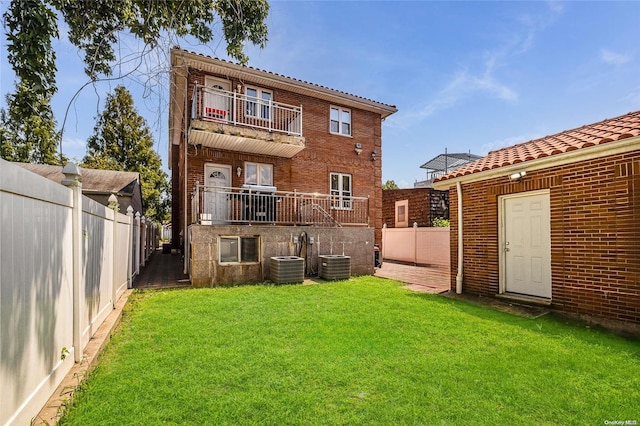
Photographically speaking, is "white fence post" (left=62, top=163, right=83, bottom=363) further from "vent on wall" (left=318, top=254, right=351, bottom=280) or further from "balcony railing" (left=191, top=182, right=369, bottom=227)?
"vent on wall" (left=318, top=254, right=351, bottom=280)

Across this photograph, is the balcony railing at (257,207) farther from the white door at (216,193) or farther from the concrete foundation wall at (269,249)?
the concrete foundation wall at (269,249)

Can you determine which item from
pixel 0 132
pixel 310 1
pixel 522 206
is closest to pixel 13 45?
pixel 310 1

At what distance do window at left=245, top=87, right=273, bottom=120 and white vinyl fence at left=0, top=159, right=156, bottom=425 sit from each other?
27.9 feet

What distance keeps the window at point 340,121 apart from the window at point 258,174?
3556mm

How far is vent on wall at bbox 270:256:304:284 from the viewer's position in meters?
8.88

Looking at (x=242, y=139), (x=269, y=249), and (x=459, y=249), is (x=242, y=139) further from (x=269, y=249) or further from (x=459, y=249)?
(x=459, y=249)

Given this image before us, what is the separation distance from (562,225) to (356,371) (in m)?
5.03

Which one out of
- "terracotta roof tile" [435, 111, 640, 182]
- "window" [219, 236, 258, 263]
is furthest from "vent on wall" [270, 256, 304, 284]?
"terracotta roof tile" [435, 111, 640, 182]

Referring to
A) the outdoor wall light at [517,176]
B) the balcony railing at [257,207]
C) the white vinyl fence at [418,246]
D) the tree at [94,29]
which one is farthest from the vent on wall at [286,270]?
the white vinyl fence at [418,246]

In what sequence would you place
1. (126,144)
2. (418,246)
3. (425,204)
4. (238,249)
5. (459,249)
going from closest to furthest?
(459,249) < (238,249) < (418,246) < (425,204) < (126,144)

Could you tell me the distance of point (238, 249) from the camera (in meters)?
9.23

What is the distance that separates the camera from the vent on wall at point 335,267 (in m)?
9.79

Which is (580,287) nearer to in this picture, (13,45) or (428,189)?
(13,45)

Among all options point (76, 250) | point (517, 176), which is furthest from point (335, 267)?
point (76, 250)
